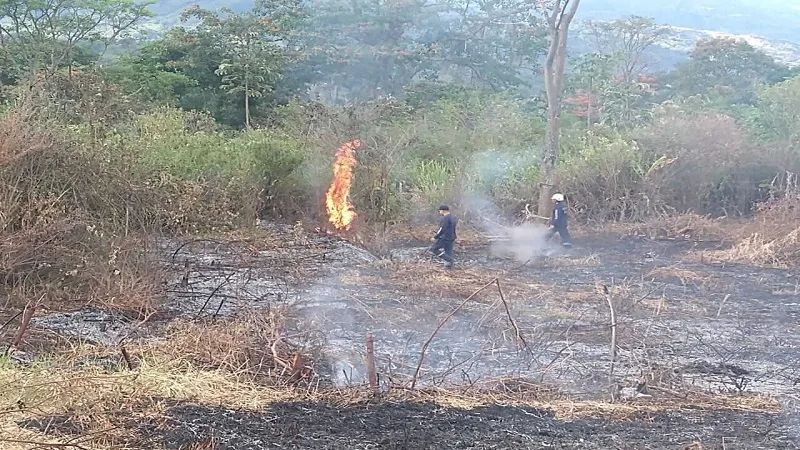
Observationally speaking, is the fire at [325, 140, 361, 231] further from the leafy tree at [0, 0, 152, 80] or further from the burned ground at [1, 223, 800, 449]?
the leafy tree at [0, 0, 152, 80]

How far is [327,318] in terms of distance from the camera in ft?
32.8

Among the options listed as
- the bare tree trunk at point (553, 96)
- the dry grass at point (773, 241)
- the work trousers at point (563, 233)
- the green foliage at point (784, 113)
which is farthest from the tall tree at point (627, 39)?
the work trousers at point (563, 233)

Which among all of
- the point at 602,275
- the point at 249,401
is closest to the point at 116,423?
the point at 249,401

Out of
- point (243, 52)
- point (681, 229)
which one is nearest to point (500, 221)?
point (681, 229)

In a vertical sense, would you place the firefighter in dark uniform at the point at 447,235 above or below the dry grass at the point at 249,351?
below

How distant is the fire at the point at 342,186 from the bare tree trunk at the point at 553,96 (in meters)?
4.53

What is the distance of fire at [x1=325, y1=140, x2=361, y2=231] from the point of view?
16.3m

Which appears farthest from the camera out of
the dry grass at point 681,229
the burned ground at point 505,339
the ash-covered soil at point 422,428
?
the dry grass at point 681,229

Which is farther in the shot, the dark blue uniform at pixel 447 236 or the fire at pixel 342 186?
the fire at pixel 342 186

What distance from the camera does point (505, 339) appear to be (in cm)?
855

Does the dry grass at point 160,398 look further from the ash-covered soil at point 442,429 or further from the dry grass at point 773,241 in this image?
the dry grass at point 773,241

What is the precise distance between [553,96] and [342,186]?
5427 millimetres

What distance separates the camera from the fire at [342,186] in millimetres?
16297

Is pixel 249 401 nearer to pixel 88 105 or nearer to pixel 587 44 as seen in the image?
pixel 88 105
